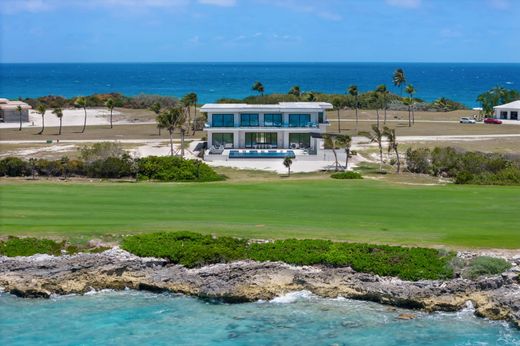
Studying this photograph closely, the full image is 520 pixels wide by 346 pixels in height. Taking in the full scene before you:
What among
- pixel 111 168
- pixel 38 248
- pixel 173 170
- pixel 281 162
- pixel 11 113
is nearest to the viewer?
pixel 38 248

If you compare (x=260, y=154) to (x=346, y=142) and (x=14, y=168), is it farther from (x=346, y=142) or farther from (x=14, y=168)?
(x=14, y=168)

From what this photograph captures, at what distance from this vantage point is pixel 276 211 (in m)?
42.6

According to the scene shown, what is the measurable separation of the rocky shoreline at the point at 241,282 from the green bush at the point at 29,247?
492 mm

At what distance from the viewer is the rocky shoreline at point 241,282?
30703 mm

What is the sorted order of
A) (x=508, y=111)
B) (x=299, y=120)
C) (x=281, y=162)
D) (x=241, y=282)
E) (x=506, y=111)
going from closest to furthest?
(x=241, y=282)
(x=281, y=162)
(x=299, y=120)
(x=508, y=111)
(x=506, y=111)

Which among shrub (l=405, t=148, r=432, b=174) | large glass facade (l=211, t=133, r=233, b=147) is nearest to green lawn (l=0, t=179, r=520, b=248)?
shrub (l=405, t=148, r=432, b=174)

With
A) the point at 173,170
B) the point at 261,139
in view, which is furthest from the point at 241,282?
the point at 261,139

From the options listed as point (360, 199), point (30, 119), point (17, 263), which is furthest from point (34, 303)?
point (30, 119)

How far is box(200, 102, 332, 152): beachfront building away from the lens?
81438 mm

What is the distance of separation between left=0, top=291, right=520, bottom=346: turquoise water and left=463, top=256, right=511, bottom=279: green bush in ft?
6.73

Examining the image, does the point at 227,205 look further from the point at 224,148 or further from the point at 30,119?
the point at 30,119

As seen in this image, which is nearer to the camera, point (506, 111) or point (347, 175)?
point (347, 175)

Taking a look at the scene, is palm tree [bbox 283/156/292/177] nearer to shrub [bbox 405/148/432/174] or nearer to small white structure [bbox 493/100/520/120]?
shrub [bbox 405/148/432/174]

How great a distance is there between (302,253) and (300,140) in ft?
161
